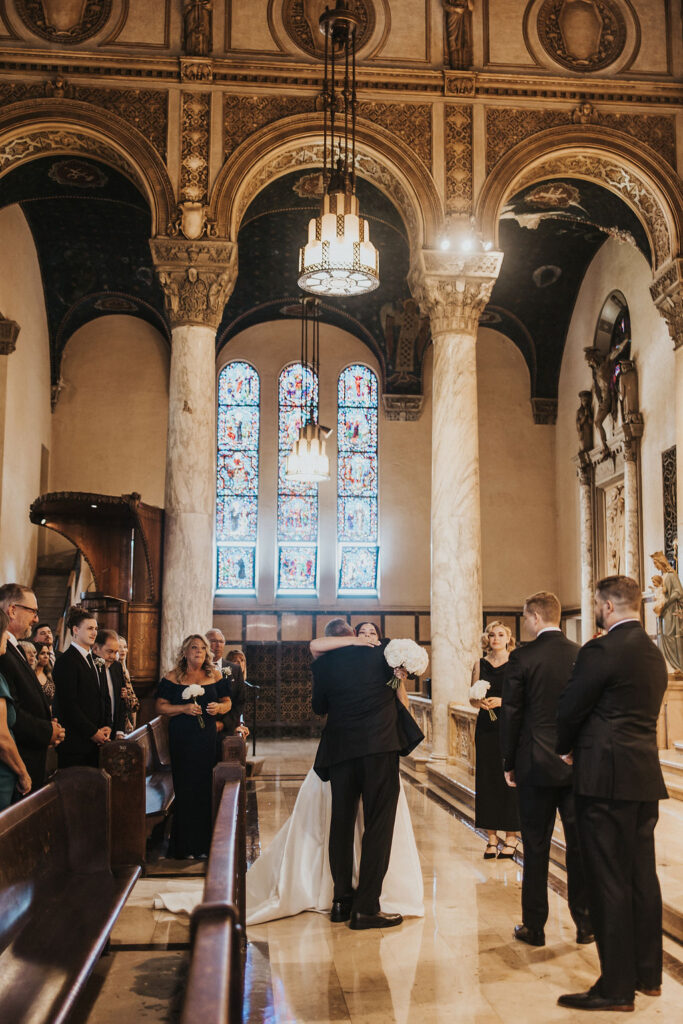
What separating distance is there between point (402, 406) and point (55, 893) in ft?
50.1

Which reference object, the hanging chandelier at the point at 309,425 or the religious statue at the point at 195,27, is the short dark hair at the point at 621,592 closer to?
the religious statue at the point at 195,27

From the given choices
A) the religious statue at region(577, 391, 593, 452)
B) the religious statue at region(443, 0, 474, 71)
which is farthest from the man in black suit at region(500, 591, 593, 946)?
the religious statue at region(577, 391, 593, 452)

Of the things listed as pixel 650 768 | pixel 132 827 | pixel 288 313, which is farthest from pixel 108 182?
pixel 650 768

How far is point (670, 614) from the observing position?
1141cm

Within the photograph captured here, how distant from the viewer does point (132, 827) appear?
5.28 meters

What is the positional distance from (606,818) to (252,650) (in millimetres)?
13828

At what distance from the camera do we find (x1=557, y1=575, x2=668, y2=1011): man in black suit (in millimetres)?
4043

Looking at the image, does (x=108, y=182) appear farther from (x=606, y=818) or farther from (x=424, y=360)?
(x=606, y=818)

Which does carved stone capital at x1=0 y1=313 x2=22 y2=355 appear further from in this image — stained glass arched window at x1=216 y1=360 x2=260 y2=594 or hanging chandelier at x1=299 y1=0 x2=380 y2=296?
hanging chandelier at x1=299 y1=0 x2=380 y2=296

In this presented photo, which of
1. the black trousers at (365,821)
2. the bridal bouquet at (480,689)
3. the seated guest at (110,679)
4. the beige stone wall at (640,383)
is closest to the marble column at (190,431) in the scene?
the seated guest at (110,679)

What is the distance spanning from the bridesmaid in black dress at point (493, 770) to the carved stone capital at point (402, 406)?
39.9ft

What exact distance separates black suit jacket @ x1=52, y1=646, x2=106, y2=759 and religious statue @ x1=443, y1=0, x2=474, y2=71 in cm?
921

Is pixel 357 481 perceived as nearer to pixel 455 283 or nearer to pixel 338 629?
pixel 455 283

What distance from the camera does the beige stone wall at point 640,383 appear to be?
46.8ft
